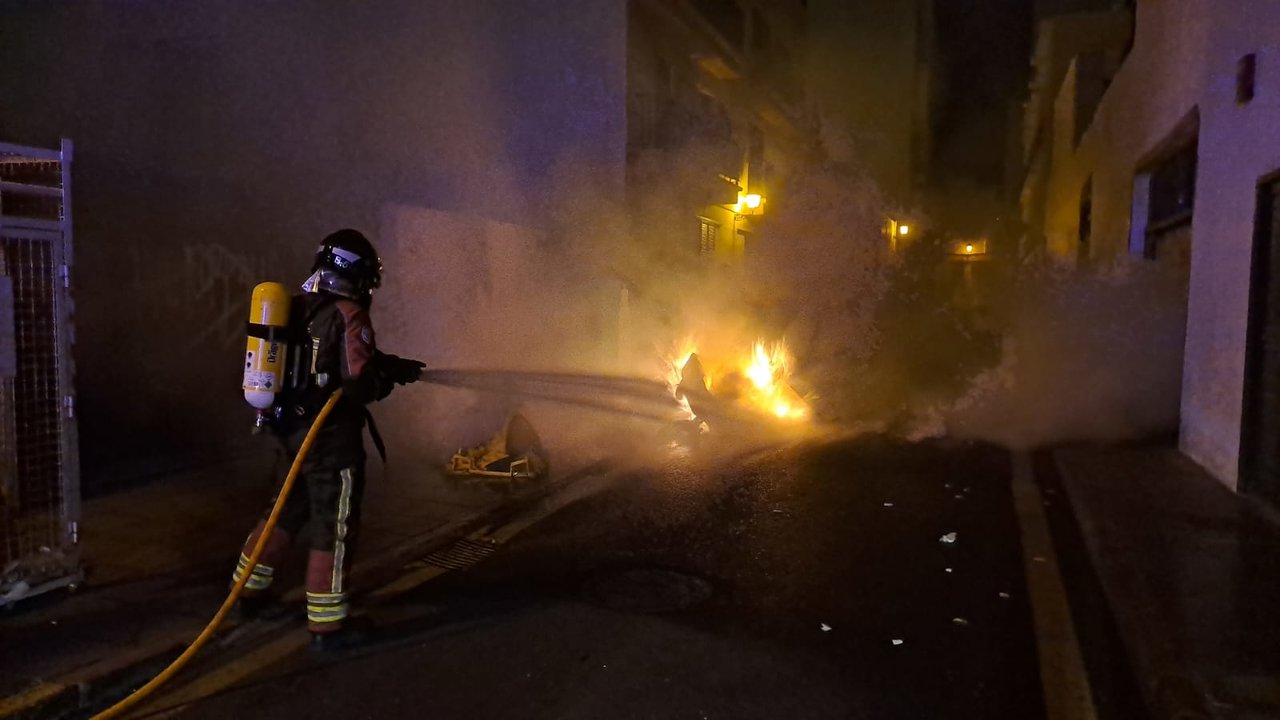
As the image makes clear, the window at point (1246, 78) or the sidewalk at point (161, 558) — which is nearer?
the sidewalk at point (161, 558)

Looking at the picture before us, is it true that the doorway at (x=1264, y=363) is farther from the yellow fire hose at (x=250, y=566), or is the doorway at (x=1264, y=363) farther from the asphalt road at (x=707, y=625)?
the yellow fire hose at (x=250, y=566)

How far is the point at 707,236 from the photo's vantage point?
17.6 metres

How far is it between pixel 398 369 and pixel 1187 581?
4.68 metres

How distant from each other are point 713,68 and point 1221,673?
52.5 ft

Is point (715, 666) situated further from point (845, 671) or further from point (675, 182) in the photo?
point (675, 182)

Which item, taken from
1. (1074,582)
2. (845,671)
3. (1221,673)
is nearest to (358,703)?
(845,671)

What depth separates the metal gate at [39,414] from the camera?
445 centimetres

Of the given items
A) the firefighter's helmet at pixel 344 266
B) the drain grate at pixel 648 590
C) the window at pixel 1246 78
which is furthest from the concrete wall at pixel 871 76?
the firefighter's helmet at pixel 344 266

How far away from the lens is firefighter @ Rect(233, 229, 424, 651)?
4133 millimetres

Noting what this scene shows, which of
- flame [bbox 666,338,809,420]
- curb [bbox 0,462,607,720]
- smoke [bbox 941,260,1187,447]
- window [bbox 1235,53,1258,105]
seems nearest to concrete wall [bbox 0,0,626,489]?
curb [bbox 0,462,607,720]

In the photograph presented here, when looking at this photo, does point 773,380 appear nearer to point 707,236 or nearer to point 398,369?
point 707,236

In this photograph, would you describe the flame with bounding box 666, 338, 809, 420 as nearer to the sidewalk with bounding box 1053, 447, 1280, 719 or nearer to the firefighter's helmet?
the sidewalk with bounding box 1053, 447, 1280, 719

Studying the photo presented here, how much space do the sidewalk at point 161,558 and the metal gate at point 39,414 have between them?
0.80 feet

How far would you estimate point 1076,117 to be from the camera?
19.5 m
